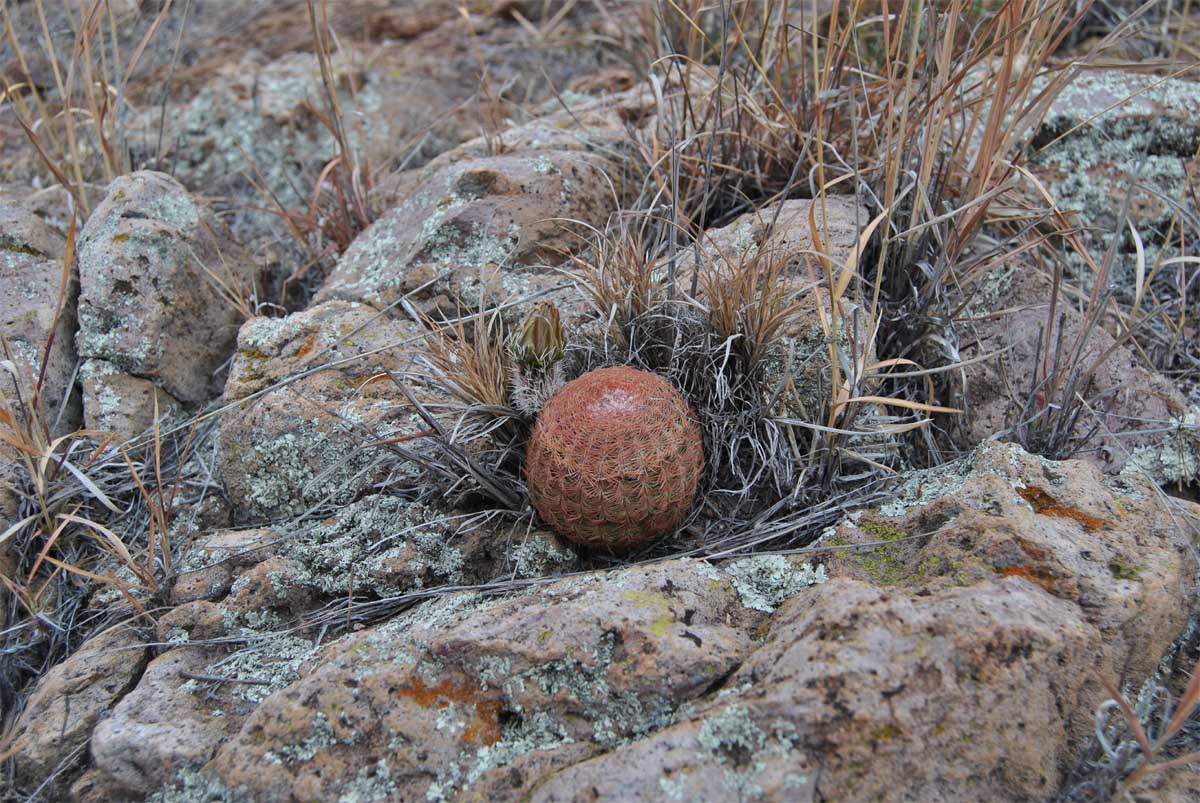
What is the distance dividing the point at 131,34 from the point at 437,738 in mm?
4478

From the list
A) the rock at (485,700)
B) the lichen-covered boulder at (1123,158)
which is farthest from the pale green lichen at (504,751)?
the lichen-covered boulder at (1123,158)

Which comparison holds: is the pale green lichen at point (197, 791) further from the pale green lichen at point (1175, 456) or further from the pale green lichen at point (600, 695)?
the pale green lichen at point (1175, 456)

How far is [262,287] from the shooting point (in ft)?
10.8

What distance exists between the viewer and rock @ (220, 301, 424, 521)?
95.3 inches

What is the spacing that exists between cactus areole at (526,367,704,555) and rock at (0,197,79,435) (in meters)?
1.62

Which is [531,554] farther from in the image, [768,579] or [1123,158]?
[1123,158]

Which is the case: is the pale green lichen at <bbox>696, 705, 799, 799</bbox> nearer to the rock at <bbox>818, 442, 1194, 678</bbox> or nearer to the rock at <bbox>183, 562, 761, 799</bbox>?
the rock at <bbox>183, 562, 761, 799</bbox>

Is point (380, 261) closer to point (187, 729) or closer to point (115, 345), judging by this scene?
point (115, 345)

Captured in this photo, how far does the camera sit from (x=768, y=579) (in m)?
2.00

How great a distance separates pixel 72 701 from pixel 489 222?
1709 mm

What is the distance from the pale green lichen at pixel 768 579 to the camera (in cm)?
194

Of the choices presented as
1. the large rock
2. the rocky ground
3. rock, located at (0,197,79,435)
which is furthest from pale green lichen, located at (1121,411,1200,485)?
rock, located at (0,197,79,435)

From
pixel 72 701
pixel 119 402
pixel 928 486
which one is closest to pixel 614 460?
pixel 928 486

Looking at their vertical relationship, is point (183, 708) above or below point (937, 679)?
below
